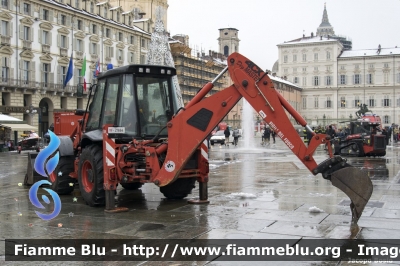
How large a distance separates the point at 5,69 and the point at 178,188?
45.0 meters

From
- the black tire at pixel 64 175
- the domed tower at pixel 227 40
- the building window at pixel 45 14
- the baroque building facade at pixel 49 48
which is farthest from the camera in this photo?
the domed tower at pixel 227 40

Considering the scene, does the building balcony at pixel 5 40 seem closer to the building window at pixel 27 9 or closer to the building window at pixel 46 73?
the building window at pixel 27 9

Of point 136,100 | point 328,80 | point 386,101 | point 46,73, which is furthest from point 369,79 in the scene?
point 136,100

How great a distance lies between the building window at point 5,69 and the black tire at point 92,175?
43627mm

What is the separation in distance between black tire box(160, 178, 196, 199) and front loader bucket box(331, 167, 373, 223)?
372 centimetres

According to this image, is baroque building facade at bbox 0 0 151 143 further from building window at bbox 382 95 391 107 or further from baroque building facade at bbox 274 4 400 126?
building window at bbox 382 95 391 107

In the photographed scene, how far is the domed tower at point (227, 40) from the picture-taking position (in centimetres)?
13825

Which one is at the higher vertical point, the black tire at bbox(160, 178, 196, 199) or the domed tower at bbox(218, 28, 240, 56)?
the domed tower at bbox(218, 28, 240, 56)

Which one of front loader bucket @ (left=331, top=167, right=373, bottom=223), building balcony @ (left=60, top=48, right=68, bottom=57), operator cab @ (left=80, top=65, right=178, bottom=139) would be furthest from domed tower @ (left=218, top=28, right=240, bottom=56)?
front loader bucket @ (left=331, top=167, right=373, bottom=223)

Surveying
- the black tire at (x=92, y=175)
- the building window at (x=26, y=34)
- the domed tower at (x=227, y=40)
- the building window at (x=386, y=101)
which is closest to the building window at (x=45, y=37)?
the building window at (x=26, y=34)

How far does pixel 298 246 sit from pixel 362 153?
20822 millimetres

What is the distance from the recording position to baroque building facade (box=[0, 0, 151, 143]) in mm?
50688

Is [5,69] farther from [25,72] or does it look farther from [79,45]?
[79,45]

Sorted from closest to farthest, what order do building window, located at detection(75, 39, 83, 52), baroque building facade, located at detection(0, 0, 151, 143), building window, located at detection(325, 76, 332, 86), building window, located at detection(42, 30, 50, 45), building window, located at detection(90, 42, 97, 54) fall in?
baroque building facade, located at detection(0, 0, 151, 143), building window, located at detection(42, 30, 50, 45), building window, located at detection(75, 39, 83, 52), building window, located at detection(90, 42, 97, 54), building window, located at detection(325, 76, 332, 86)
